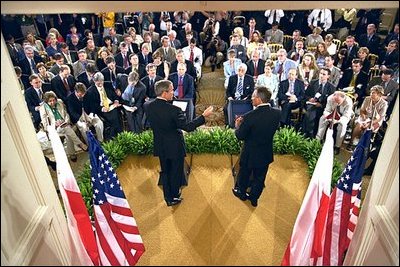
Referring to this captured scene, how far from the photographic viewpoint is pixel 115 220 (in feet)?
12.6

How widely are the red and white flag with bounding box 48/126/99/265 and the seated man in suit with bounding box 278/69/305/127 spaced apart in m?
4.23

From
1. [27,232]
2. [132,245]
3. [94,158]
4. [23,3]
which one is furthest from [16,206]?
[132,245]

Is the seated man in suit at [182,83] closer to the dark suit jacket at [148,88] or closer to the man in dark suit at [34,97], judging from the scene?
the dark suit jacket at [148,88]

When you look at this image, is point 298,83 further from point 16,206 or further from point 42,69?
point 16,206

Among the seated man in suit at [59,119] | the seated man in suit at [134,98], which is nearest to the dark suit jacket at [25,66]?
the seated man in suit at [59,119]

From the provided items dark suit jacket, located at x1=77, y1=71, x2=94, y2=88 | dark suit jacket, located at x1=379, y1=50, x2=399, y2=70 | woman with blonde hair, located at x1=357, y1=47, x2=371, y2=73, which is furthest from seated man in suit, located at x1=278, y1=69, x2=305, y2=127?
dark suit jacket, located at x1=77, y1=71, x2=94, y2=88

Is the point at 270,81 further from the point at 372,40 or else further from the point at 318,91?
the point at 372,40

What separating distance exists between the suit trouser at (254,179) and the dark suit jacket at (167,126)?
2.90 feet

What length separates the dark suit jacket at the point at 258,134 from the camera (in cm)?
434

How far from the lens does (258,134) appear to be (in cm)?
447

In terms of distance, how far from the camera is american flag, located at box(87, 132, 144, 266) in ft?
12.0

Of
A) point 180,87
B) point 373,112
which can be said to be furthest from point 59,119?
point 373,112

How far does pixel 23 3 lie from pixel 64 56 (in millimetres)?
5902

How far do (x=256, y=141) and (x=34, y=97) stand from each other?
398 cm
